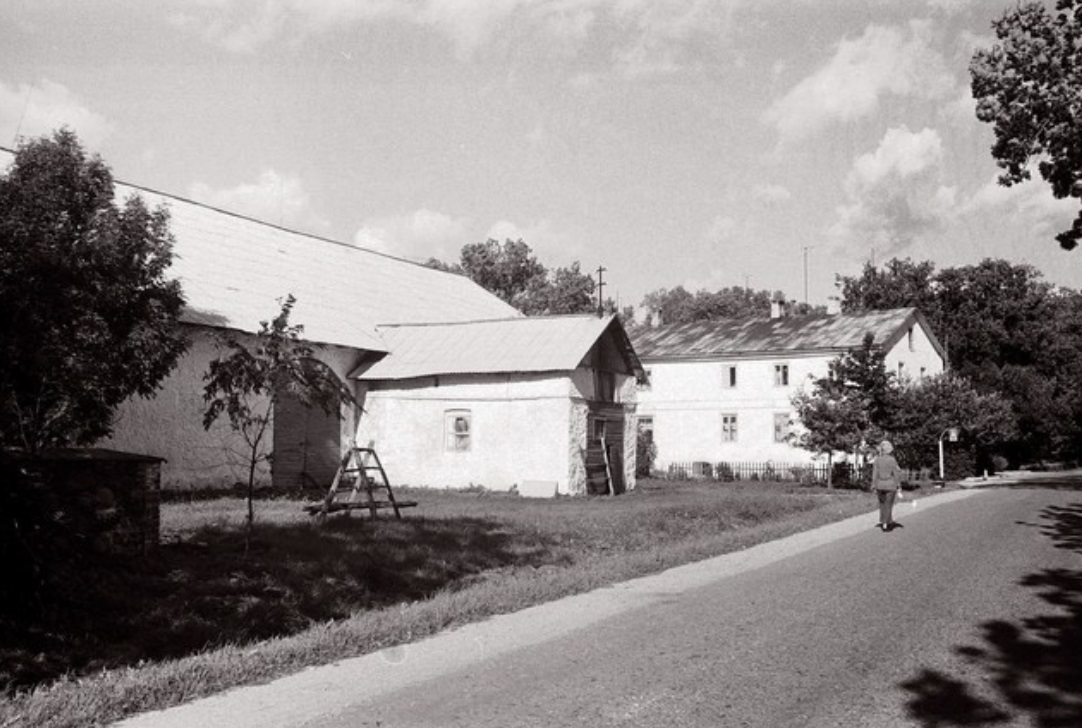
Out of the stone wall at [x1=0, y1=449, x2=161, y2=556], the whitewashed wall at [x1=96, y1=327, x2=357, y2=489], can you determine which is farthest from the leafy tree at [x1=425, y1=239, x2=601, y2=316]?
the stone wall at [x1=0, y1=449, x2=161, y2=556]

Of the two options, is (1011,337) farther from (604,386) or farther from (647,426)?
(604,386)

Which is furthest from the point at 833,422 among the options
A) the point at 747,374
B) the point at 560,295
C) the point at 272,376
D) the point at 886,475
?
the point at 560,295

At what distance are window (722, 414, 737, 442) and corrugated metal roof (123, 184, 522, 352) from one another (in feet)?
44.4

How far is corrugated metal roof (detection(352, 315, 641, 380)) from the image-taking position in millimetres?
27000

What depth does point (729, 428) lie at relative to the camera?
151 ft

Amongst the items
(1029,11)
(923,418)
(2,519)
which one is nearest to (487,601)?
(2,519)

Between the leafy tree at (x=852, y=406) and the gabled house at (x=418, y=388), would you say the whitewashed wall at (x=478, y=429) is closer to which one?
the gabled house at (x=418, y=388)

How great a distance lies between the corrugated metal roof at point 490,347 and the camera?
2700 cm

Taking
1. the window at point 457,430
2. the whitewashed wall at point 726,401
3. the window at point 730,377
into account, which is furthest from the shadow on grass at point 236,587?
the window at point 730,377

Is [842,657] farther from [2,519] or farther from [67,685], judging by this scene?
[2,519]

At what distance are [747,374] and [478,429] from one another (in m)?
21.8

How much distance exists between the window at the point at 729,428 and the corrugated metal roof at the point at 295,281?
44.4 ft

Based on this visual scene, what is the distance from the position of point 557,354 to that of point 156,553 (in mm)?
17218

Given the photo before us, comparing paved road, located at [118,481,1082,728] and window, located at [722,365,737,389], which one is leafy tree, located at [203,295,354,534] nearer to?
paved road, located at [118,481,1082,728]
